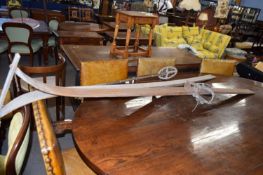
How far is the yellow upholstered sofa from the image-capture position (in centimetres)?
488

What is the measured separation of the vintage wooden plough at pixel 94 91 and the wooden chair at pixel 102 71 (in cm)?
55

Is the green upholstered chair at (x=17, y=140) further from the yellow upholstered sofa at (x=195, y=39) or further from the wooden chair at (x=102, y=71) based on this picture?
the yellow upholstered sofa at (x=195, y=39)

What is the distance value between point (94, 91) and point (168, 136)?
509mm

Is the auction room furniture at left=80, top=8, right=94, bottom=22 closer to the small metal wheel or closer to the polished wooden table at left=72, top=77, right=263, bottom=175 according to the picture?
the small metal wheel

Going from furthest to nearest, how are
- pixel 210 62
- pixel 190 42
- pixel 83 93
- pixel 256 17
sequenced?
pixel 256 17 < pixel 190 42 < pixel 210 62 < pixel 83 93

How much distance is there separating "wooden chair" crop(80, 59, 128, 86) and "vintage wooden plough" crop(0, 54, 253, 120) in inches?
21.5

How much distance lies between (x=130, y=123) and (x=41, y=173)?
109 centimetres

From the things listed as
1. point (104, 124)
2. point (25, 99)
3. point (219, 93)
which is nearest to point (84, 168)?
point (104, 124)

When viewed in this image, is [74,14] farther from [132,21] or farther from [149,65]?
[149,65]

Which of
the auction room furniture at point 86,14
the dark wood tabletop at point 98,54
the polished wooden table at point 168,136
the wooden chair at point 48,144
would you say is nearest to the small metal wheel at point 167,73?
the polished wooden table at point 168,136

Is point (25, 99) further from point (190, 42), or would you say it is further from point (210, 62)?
point (190, 42)

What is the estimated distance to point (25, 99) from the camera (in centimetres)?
110

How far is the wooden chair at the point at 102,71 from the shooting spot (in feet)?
6.56

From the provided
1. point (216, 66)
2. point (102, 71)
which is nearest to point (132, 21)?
point (102, 71)
